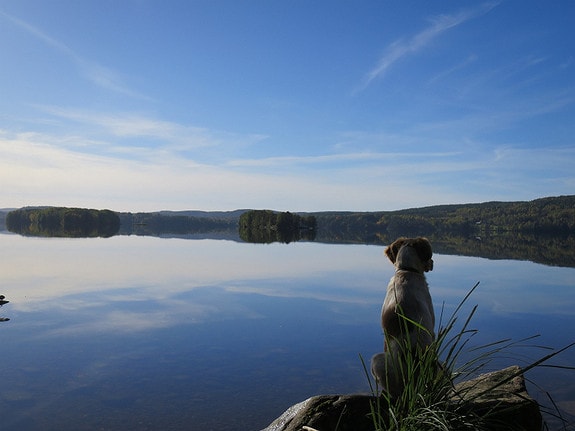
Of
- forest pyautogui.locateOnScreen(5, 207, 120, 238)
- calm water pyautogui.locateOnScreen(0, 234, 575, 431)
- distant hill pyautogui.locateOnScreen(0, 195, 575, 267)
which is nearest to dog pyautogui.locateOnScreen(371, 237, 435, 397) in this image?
calm water pyautogui.locateOnScreen(0, 234, 575, 431)

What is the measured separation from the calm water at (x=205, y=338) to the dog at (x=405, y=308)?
2.57 metres

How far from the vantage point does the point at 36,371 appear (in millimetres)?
10016

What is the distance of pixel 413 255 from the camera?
17.8 ft

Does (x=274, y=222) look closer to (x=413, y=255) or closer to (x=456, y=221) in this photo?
(x=456, y=221)

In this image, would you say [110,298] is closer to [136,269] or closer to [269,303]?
[269,303]

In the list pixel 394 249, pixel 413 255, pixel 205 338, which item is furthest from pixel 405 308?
pixel 205 338

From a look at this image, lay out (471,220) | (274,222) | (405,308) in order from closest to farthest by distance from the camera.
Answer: (405,308) → (274,222) → (471,220)

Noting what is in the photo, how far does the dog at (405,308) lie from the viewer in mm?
4746

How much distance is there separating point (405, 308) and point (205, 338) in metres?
8.86

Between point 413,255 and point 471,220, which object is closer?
point 413,255

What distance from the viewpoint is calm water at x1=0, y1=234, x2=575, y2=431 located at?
8.22 metres

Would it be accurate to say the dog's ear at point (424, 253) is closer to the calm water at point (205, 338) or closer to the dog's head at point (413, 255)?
the dog's head at point (413, 255)

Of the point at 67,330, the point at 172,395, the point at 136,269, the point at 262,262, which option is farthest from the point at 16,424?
the point at 262,262

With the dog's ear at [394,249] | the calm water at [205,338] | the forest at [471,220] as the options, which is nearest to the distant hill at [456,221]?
the forest at [471,220]
